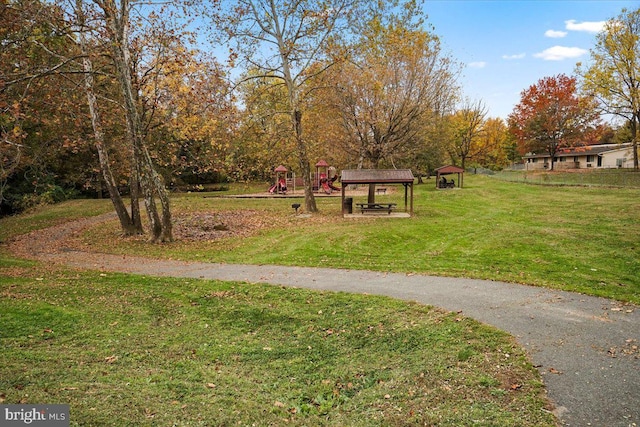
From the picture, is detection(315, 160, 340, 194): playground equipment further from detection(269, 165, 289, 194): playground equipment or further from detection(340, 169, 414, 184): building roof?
detection(340, 169, 414, 184): building roof

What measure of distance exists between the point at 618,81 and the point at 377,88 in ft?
83.1

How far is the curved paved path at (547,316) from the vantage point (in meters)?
4.47

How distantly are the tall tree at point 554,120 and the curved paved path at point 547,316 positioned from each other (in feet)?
152

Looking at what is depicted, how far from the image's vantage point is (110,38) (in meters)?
13.0

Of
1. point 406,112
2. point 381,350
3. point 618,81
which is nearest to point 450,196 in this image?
point 406,112

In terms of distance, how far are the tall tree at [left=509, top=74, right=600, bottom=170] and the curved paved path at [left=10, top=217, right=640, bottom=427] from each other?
152 feet

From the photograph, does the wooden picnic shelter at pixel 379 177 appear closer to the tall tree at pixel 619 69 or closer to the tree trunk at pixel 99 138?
the tree trunk at pixel 99 138

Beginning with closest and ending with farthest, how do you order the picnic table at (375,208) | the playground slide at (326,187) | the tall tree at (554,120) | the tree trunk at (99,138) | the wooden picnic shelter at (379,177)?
the tree trunk at (99,138) → the wooden picnic shelter at (379,177) → the picnic table at (375,208) → the playground slide at (326,187) → the tall tree at (554,120)

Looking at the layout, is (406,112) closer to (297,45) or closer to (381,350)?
(297,45)

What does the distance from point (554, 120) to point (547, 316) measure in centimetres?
5079

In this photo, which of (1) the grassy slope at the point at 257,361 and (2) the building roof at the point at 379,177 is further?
(2) the building roof at the point at 379,177

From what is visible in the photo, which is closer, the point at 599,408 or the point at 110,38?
the point at 599,408

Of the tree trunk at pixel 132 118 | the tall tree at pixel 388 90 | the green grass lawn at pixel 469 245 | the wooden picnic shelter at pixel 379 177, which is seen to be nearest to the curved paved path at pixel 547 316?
the green grass lawn at pixel 469 245

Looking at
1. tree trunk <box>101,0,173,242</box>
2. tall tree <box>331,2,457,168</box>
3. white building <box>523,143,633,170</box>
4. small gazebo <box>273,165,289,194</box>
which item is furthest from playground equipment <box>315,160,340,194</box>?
white building <box>523,143,633,170</box>
